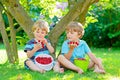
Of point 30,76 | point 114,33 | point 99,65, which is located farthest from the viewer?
point 114,33

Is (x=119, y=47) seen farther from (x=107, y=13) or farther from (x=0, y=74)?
(x=0, y=74)

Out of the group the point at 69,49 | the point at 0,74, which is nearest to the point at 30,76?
the point at 0,74

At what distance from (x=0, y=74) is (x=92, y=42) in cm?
1214

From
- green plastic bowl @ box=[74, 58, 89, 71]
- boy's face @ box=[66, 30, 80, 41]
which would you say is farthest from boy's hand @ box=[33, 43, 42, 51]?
green plastic bowl @ box=[74, 58, 89, 71]

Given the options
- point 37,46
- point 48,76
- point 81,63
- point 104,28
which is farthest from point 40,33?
point 104,28

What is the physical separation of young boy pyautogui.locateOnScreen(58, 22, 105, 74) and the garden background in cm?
14

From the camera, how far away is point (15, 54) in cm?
873

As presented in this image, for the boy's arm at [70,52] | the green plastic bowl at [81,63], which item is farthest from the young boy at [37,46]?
the green plastic bowl at [81,63]

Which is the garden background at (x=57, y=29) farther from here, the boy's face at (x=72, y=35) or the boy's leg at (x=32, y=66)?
A: the boy's face at (x=72, y=35)

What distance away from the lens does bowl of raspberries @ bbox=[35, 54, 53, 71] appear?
611 cm

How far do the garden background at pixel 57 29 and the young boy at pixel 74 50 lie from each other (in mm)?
136

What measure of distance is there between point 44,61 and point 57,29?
43.2 inches

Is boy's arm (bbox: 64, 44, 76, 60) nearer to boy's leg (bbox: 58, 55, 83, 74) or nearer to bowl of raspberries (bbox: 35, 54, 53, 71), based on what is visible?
boy's leg (bbox: 58, 55, 83, 74)

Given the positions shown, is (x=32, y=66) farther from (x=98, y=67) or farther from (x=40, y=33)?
(x=98, y=67)
